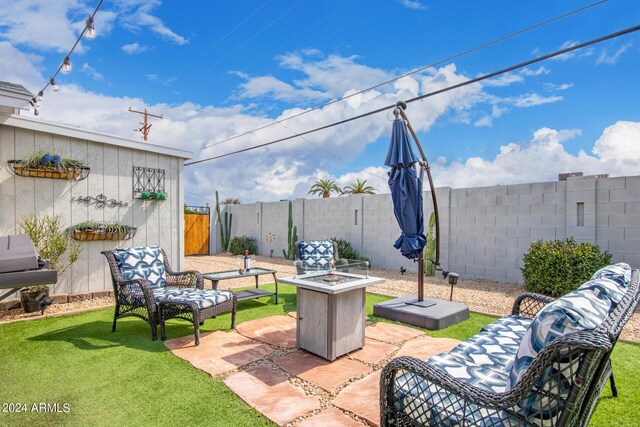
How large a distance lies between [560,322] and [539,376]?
22 cm

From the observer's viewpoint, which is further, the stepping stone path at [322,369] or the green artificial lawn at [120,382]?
the stepping stone path at [322,369]

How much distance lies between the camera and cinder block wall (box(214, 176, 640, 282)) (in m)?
5.72

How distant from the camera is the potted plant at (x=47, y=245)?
466 centimetres

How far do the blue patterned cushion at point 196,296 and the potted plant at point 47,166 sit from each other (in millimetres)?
2825

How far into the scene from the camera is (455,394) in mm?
1462

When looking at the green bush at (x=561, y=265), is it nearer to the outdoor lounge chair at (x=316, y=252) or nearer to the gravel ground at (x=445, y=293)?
the gravel ground at (x=445, y=293)

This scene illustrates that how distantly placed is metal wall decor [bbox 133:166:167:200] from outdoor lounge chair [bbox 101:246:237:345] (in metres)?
2.19

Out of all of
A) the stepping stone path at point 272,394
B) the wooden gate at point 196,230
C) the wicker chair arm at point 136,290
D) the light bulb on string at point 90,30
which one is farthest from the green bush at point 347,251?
the light bulb on string at point 90,30

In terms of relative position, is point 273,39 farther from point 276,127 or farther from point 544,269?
point 544,269

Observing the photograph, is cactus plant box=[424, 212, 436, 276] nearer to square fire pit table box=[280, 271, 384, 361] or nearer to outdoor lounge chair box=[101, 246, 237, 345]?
square fire pit table box=[280, 271, 384, 361]

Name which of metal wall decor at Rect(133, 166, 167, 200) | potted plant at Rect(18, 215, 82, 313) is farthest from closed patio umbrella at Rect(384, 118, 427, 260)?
potted plant at Rect(18, 215, 82, 313)

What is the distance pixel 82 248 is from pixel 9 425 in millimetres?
4037

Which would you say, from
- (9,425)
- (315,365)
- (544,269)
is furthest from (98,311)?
(544,269)

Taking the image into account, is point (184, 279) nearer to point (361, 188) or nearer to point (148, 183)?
point (148, 183)
